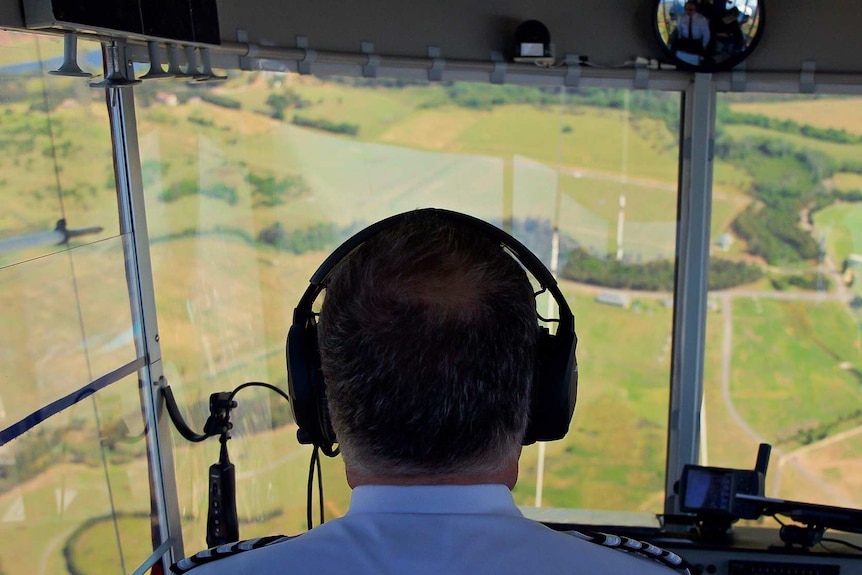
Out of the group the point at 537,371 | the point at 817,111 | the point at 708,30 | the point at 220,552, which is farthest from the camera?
the point at 817,111

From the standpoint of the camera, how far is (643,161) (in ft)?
8.32

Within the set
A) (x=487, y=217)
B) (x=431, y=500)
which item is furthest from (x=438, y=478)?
(x=487, y=217)

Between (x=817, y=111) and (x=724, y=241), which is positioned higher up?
(x=817, y=111)

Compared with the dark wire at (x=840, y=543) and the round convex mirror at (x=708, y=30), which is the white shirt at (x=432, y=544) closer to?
the dark wire at (x=840, y=543)

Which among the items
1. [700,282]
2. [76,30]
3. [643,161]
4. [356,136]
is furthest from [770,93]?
[76,30]

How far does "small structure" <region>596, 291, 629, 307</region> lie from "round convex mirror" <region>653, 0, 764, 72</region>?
29.1 inches

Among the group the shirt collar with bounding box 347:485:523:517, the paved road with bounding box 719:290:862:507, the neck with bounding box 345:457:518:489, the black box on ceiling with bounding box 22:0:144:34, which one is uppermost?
the black box on ceiling with bounding box 22:0:144:34

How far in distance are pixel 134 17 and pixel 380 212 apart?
1115mm

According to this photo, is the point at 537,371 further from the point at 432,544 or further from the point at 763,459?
the point at 763,459

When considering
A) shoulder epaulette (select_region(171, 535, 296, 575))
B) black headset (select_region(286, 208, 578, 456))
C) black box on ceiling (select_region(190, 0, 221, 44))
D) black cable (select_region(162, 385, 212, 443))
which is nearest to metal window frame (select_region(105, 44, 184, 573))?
black cable (select_region(162, 385, 212, 443))

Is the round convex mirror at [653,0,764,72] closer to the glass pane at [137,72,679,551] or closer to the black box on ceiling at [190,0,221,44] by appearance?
A: the glass pane at [137,72,679,551]

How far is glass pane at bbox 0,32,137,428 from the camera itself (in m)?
1.60

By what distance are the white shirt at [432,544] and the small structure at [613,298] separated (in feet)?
6.32

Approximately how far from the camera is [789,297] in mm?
2547
